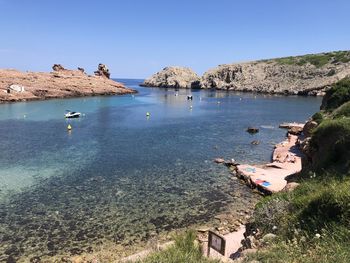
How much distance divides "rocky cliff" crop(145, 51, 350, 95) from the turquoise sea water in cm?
9517

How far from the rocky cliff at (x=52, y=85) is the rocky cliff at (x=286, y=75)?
60.8 metres

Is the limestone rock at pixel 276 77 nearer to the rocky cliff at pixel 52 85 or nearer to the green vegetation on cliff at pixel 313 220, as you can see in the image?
the rocky cliff at pixel 52 85

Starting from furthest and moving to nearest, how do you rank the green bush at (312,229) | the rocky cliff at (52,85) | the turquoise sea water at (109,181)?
the rocky cliff at (52,85), the turquoise sea water at (109,181), the green bush at (312,229)

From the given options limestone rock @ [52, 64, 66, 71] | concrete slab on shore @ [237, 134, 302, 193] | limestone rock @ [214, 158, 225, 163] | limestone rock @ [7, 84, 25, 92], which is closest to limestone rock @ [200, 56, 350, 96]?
limestone rock @ [52, 64, 66, 71]

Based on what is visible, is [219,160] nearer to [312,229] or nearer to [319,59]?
[312,229]

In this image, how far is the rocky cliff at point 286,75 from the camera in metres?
141

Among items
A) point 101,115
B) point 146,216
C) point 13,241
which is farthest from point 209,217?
point 101,115

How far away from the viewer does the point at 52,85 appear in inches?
4877

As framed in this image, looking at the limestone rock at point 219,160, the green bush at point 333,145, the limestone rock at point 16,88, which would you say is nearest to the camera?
the green bush at point 333,145

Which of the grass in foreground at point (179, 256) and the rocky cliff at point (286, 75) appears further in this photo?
the rocky cliff at point (286, 75)

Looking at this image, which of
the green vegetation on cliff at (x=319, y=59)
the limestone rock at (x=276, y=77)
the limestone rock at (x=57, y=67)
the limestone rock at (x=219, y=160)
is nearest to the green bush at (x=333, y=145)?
the limestone rock at (x=219, y=160)

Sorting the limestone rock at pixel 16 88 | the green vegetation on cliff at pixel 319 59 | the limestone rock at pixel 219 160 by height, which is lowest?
the limestone rock at pixel 219 160

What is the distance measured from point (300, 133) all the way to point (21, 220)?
4057 centimetres

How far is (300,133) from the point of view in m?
49.8
